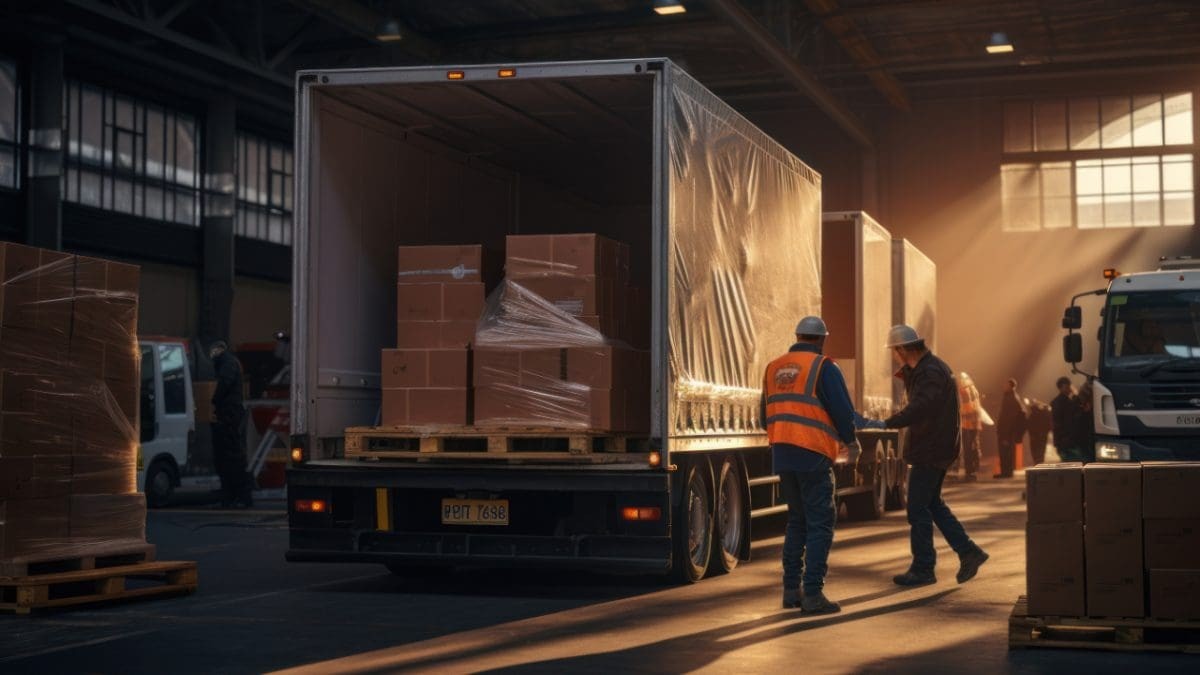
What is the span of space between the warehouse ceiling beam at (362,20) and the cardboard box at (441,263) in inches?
557

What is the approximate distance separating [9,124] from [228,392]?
463 inches

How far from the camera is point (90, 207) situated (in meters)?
31.5

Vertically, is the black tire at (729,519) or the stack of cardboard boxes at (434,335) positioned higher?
the stack of cardboard boxes at (434,335)

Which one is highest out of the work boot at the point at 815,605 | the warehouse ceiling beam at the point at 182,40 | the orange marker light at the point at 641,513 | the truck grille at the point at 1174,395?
the warehouse ceiling beam at the point at 182,40

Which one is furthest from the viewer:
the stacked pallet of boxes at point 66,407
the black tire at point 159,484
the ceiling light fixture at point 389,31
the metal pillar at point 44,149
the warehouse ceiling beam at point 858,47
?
the metal pillar at point 44,149

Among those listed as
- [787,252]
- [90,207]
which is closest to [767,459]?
[787,252]

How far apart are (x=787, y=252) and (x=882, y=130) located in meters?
21.8

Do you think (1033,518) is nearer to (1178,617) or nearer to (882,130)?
(1178,617)

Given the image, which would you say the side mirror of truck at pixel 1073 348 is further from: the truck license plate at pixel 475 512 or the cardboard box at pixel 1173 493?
the cardboard box at pixel 1173 493

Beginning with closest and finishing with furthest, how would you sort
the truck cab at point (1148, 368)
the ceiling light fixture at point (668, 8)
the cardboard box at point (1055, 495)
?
the cardboard box at point (1055, 495)
the truck cab at point (1148, 368)
the ceiling light fixture at point (668, 8)

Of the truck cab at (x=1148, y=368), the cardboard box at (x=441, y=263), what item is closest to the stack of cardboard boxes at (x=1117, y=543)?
the cardboard box at (x=441, y=263)

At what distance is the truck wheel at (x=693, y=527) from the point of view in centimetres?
1074

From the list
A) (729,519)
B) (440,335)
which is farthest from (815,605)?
(440,335)

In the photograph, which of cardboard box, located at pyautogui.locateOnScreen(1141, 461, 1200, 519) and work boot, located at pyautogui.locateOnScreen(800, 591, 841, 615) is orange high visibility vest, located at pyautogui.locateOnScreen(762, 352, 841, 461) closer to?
work boot, located at pyautogui.locateOnScreen(800, 591, 841, 615)
